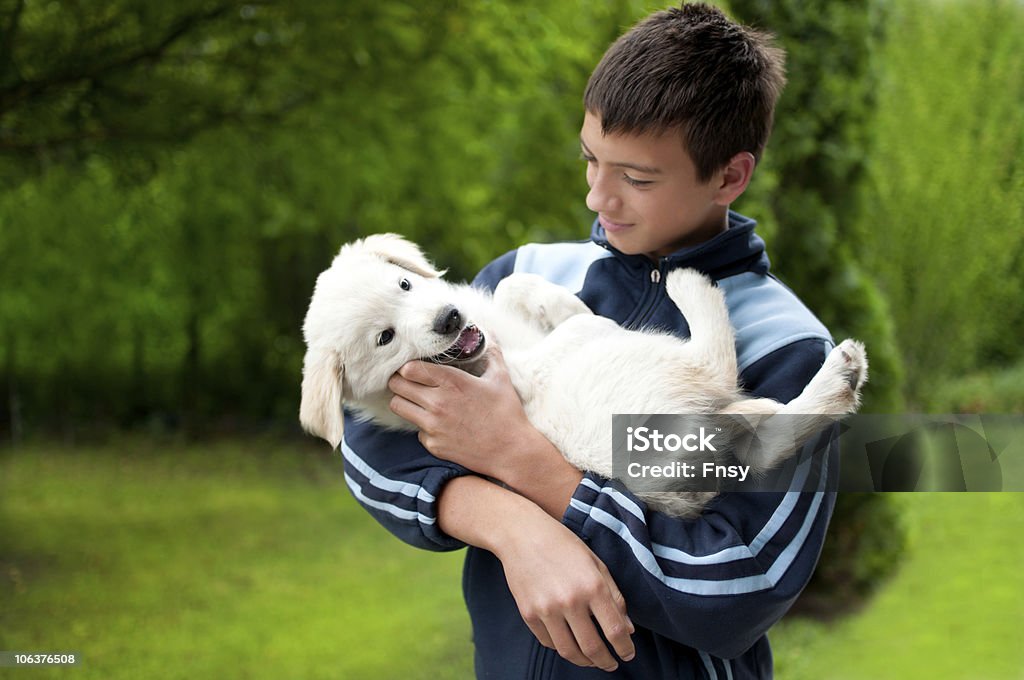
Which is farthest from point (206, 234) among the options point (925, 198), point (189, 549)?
point (925, 198)

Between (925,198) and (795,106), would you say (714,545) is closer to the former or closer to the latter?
(795,106)

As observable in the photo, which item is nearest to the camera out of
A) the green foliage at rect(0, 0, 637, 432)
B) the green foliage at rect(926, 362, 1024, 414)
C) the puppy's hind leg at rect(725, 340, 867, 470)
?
the puppy's hind leg at rect(725, 340, 867, 470)

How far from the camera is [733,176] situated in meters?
2.03

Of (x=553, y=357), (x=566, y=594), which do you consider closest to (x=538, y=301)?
(x=553, y=357)

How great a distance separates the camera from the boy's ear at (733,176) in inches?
79.3

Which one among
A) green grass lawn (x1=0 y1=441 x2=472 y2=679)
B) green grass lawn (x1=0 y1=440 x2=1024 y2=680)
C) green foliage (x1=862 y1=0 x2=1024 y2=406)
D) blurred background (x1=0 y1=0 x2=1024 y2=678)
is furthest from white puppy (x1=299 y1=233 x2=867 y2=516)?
green foliage (x1=862 y1=0 x2=1024 y2=406)

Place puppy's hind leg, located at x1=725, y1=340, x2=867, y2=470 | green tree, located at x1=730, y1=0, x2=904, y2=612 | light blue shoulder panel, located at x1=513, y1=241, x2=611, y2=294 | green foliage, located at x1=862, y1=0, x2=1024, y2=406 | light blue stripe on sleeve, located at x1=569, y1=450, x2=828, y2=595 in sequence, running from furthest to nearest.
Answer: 1. green foliage, located at x1=862, y1=0, x2=1024, y2=406
2. green tree, located at x1=730, y1=0, x2=904, y2=612
3. light blue shoulder panel, located at x1=513, y1=241, x2=611, y2=294
4. puppy's hind leg, located at x1=725, y1=340, x2=867, y2=470
5. light blue stripe on sleeve, located at x1=569, y1=450, x2=828, y2=595

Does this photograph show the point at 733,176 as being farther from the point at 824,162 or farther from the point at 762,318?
the point at 824,162

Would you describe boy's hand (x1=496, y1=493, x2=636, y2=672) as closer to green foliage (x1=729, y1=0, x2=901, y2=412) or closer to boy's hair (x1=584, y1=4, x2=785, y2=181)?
boy's hair (x1=584, y1=4, x2=785, y2=181)

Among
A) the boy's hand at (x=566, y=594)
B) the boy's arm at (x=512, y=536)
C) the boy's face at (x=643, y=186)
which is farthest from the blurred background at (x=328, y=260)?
the boy's hand at (x=566, y=594)

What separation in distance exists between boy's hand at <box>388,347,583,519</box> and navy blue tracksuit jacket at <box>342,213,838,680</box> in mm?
61

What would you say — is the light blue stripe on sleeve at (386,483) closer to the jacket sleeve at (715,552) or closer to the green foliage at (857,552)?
the jacket sleeve at (715,552)

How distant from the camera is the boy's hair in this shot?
1.93m

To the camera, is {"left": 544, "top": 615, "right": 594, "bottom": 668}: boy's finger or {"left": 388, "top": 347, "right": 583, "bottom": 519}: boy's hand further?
{"left": 388, "top": 347, "right": 583, "bottom": 519}: boy's hand
